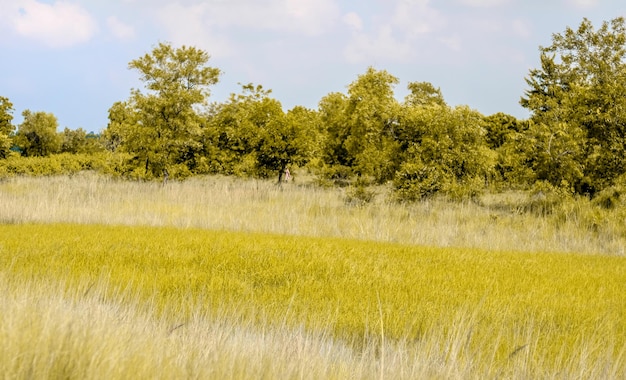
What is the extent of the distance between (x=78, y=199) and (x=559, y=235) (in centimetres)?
1338

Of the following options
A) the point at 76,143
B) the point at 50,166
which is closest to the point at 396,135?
the point at 50,166

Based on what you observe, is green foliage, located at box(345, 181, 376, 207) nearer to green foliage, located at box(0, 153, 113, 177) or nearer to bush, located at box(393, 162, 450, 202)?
bush, located at box(393, 162, 450, 202)

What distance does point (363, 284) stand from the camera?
6.96 meters

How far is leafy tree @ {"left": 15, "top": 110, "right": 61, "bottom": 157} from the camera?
49594 millimetres

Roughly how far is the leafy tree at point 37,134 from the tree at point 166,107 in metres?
32.5

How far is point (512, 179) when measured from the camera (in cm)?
1708

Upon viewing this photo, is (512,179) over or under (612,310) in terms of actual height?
over

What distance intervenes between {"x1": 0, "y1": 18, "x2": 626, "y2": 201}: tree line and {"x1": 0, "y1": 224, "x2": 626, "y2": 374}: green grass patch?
6976 millimetres

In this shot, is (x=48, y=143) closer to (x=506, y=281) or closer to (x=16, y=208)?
(x=16, y=208)

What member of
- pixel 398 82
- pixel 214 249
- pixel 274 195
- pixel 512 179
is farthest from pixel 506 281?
pixel 398 82

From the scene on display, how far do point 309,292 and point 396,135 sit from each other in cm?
1191

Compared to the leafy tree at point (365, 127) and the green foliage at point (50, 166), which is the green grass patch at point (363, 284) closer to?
the leafy tree at point (365, 127)

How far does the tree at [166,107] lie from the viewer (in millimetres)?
22016

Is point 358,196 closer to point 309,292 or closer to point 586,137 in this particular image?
point 586,137
